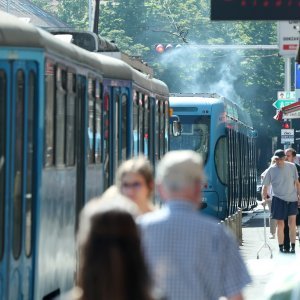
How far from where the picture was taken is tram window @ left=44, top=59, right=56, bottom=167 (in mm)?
12625

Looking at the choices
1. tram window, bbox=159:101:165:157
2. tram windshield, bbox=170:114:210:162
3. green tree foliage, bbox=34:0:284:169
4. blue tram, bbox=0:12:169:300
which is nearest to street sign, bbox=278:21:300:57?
blue tram, bbox=0:12:169:300

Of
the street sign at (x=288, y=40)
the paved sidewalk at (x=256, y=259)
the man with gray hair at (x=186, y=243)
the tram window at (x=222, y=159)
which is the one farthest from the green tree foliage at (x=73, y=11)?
the man with gray hair at (x=186, y=243)

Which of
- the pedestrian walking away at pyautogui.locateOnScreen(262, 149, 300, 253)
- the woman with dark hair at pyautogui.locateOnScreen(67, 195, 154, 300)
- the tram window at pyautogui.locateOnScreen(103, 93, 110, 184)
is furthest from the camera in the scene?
the pedestrian walking away at pyautogui.locateOnScreen(262, 149, 300, 253)

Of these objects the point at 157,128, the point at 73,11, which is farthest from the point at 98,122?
the point at 73,11

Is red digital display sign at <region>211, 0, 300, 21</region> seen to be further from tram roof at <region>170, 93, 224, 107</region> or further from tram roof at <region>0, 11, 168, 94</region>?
tram roof at <region>170, 93, 224, 107</region>

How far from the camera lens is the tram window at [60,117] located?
520 inches

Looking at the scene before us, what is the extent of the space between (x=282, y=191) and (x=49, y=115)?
11.1 metres

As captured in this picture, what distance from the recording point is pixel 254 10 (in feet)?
50.6

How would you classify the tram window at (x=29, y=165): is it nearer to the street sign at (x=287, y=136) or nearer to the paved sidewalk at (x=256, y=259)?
the paved sidewalk at (x=256, y=259)

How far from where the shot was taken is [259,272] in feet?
67.5

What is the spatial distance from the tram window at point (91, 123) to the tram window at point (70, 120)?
3.33 feet

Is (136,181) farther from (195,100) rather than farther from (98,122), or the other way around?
(195,100)

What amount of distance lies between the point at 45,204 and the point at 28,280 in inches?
32.4

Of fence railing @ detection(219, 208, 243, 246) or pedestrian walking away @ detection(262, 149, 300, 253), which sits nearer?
pedestrian walking away @ detection(262, 149, 300, 253)
